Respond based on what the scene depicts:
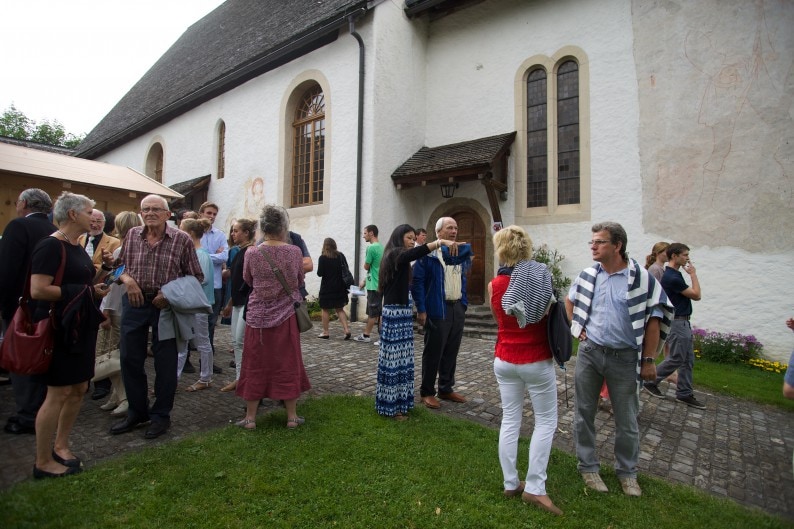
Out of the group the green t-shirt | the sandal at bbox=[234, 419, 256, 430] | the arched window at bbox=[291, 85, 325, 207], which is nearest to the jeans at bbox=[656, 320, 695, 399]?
the green t-shirt

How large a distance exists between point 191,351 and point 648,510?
6385 millimetres

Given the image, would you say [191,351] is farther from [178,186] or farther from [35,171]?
[178,186]

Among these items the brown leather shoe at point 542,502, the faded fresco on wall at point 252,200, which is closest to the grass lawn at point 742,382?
the brown leather shoe at point 542,502

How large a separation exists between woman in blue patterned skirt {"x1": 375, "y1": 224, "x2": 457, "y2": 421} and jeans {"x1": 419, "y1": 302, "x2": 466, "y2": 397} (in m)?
0.37

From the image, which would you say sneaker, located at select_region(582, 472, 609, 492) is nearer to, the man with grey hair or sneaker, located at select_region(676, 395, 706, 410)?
Result: the man with grey hair

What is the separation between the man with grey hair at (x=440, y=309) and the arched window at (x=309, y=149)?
8.24 metres

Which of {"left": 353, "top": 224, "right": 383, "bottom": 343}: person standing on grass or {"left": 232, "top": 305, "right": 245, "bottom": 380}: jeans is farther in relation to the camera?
{"left": 353, "top": 224, "right": 383, "bottom": 343}: person standing on grass

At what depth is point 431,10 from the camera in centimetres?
1150

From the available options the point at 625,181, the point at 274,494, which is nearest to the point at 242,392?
the point at 274,494

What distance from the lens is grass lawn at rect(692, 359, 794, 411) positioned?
5684mm

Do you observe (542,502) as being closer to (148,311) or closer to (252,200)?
(148,311)

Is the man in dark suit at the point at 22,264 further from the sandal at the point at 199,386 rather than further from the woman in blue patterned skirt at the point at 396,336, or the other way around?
the woman in blue patterned skirt at the point at 396,336

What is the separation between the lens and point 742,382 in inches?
251

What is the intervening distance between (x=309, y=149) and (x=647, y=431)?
10961 millimetres
